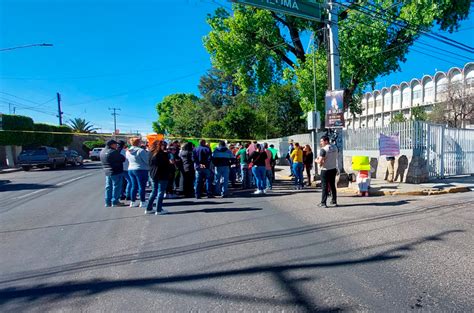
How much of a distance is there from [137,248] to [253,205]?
4.08 meters

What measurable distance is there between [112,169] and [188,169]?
7.62 feet

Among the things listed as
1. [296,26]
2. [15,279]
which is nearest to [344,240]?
[15,279]

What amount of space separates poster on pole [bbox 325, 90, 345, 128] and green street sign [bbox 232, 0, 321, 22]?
2533 mm

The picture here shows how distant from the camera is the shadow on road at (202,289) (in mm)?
3537

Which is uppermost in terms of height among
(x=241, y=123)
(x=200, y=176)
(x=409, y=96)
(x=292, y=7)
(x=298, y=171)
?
(x=409, y=96)

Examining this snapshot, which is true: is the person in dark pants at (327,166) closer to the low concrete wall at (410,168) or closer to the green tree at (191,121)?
the low concrete wall at (410,168)

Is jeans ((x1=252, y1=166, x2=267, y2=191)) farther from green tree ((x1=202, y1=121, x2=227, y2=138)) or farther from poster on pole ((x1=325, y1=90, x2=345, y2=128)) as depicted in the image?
green tree ((x1=202, y1=121, x2=227, y2=138))

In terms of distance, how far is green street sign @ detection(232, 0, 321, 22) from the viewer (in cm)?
985

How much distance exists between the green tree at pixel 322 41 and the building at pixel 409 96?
1033 inches

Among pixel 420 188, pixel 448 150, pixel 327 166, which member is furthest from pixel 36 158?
pixel 448 150

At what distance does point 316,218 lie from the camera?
7223 mm

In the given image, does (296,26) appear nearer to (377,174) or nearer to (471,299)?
(377,174)

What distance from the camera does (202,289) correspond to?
381 cm

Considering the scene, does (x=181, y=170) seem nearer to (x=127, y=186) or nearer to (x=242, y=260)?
(x=127, y=186)
